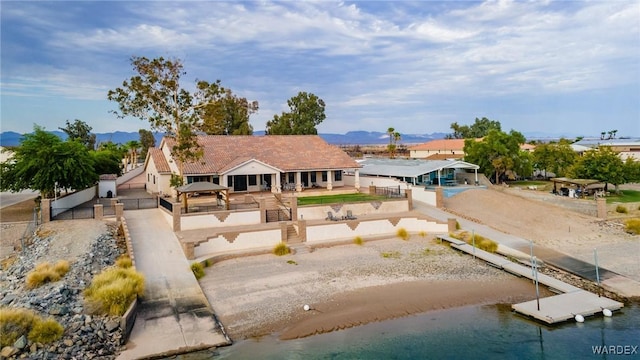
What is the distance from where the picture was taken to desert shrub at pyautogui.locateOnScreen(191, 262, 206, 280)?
19.5m

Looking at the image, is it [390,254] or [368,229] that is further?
[368,229]

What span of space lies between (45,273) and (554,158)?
52.6 metres

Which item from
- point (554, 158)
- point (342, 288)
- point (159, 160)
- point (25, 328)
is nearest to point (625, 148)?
point (554, 158)

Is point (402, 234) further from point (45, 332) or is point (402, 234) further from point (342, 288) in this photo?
point (45, 332)

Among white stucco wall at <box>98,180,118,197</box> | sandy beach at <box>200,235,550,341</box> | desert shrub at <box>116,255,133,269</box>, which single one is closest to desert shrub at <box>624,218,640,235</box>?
sandy beach at <box>200,235,550,341</box>

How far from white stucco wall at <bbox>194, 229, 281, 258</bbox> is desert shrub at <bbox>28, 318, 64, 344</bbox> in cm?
880

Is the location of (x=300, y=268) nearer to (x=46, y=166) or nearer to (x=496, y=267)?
(x=496, y=267)

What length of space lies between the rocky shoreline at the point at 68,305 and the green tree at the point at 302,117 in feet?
145

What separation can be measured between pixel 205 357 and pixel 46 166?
20.5 m

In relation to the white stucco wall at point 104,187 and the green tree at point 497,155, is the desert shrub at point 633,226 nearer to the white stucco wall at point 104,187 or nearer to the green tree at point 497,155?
the green tree at point 497,155

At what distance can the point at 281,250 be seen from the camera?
2320 cm

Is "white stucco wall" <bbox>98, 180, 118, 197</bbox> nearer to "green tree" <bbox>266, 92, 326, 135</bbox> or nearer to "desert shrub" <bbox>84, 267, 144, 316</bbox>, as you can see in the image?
"desert shrub" <bbox>84, 267, 144, 316</bbox>

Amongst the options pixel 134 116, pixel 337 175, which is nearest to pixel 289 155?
pixel 337 175

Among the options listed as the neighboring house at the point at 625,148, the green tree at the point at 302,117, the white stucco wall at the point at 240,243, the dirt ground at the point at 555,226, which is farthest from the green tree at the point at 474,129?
the white stucco wall at the point at 240,243
